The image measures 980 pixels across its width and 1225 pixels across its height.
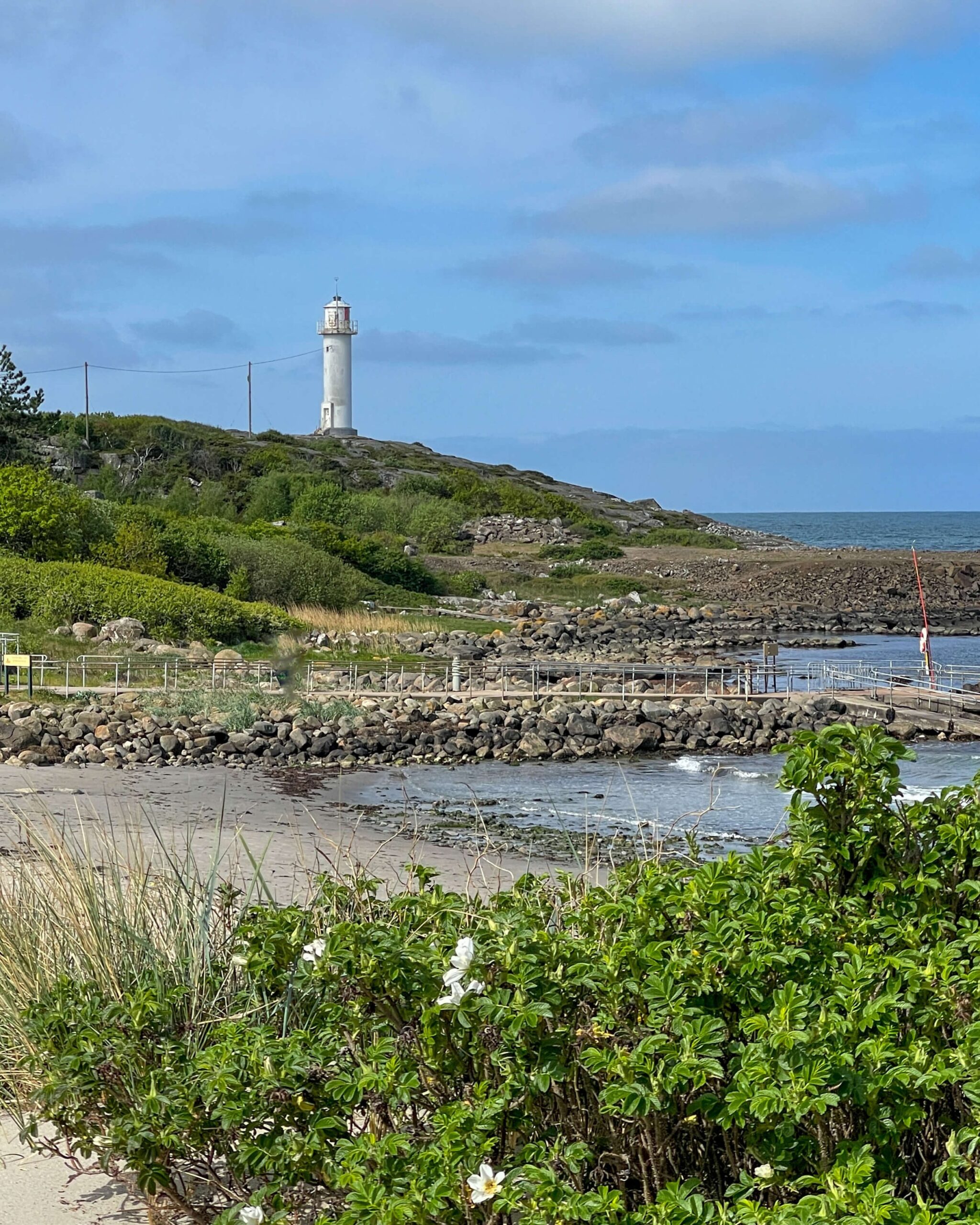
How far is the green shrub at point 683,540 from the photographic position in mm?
84000

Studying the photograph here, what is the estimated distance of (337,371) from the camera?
98.3m

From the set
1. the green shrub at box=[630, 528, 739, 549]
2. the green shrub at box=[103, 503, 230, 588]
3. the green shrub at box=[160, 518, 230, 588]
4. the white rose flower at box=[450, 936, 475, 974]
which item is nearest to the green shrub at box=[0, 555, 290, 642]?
the green shrub at box=[103, 503, 230, 588]

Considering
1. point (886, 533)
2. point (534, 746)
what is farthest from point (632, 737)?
point (886, 533)

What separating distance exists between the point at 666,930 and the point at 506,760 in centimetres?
1902

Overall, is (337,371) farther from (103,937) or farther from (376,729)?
(103,937)

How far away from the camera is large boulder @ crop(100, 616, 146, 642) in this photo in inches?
1198

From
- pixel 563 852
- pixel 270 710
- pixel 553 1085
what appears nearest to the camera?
pixel 553 1085

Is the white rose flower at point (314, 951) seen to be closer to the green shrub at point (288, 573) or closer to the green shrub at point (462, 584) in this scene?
the green shrub at point (288, 573)

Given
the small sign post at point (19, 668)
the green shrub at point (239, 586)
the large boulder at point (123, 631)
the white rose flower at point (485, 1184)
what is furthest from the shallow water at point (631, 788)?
the green shrub at point (239, 586)

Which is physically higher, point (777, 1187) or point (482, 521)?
point (482, 521)

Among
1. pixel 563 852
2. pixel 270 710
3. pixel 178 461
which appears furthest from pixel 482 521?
pixel 563 852

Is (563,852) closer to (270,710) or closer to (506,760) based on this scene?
(506,760)

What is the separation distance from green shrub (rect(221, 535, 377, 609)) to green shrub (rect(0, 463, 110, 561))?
4.32m

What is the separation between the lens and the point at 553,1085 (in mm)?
3441
